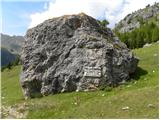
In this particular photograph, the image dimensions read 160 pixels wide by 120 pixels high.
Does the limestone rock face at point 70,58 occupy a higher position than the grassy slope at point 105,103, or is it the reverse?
the limestone rock face at point 70,58

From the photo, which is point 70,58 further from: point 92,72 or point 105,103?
point 105,103

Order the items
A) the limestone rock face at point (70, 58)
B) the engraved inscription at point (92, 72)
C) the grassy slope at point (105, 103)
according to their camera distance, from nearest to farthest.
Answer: the grassy slope at point (105, 103) < the engraved inscription at point (92, 72) < the limestone rock face at point (70, 58)

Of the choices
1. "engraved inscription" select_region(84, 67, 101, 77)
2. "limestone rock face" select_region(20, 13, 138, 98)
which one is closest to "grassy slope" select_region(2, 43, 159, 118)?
"limestone rock face" select_region(20, 13, 138, 98)

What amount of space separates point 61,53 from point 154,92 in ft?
33.6

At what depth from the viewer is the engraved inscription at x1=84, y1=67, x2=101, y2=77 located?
32.2 m

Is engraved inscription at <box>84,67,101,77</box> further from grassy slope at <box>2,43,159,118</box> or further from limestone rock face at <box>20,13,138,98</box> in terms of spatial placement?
grassy slope at <box>2,43,159,118</box>

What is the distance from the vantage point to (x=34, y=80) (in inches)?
1335

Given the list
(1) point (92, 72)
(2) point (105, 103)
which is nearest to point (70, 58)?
(1) point (92, 72)

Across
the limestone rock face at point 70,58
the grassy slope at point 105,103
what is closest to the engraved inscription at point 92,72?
the limestone rock face at point 70,58

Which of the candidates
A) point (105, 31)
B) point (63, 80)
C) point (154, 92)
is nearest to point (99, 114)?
point (154, 92)

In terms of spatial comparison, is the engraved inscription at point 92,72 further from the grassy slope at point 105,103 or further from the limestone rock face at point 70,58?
the grassy slope at point 105,103

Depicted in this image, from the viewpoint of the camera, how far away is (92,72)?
106 feet

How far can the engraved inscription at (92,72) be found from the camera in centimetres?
3219

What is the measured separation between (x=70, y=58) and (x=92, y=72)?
2.51 m
